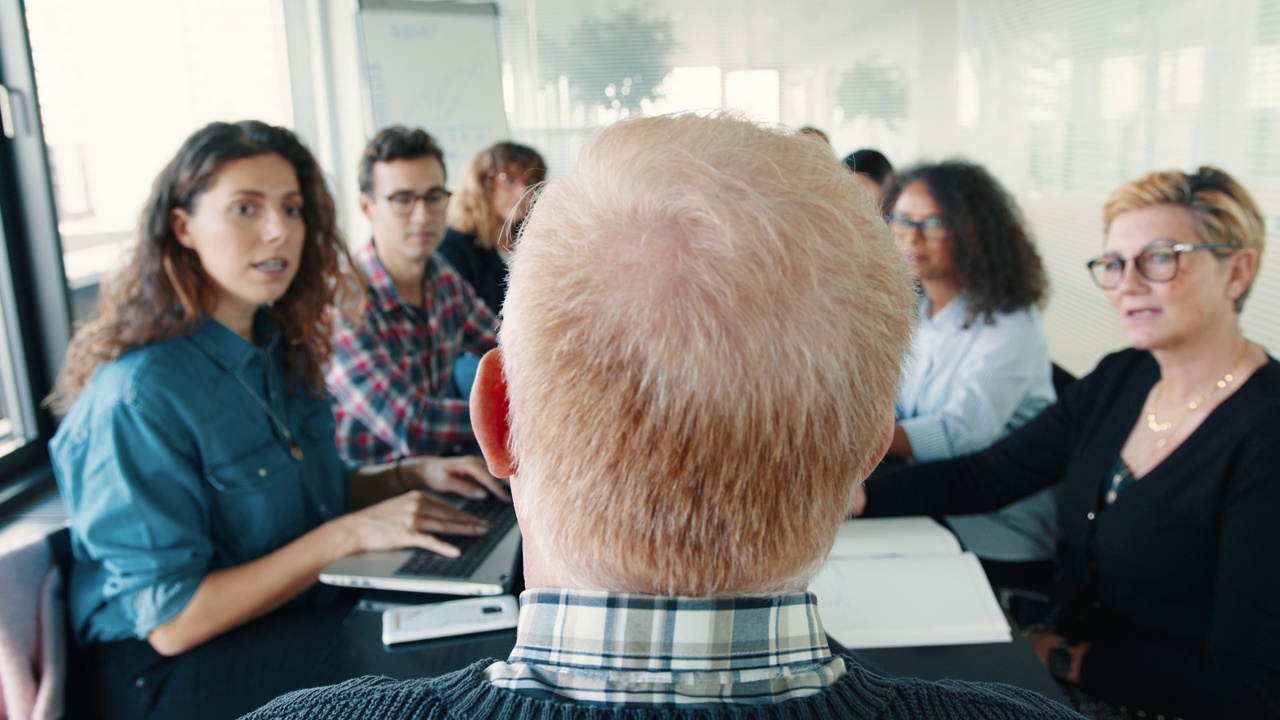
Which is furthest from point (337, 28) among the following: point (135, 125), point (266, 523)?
point (266, 523)

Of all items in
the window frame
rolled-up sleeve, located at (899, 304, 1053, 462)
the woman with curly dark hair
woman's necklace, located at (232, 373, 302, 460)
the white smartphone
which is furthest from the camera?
the window frame

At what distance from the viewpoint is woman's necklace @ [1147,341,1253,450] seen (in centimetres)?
Result: 147

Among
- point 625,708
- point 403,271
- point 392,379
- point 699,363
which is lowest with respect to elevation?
point 392,379

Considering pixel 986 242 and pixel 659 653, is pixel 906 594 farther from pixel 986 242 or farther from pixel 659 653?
pixel 986 242

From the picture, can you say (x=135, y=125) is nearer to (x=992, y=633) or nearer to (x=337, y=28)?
(x=337, y=28)

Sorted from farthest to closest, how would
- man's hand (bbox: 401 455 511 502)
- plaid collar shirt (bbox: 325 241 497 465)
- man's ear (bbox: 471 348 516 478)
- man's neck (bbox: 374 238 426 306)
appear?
1. man's neck (bbox: 374 238 426 306)
2. plaid collar shirt (bbox: 325 241 497 465)
3. man's hand (bbox: 401 455 511 502)
4. man's ear (bbox: 471 348 516 478)

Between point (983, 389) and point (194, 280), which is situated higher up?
point (194, 280)

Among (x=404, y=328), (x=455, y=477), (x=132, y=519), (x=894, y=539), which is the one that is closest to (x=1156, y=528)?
(x=894, y=539)

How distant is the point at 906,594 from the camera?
1.23 m

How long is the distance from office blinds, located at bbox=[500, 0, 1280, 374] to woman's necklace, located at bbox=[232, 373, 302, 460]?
0.95 metres

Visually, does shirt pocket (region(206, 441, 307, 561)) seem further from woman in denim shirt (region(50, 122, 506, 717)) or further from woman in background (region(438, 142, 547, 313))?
woman in background (region(438, 142, 547, 313))

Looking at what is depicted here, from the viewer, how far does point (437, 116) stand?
4832mm

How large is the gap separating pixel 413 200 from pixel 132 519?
5.27ft

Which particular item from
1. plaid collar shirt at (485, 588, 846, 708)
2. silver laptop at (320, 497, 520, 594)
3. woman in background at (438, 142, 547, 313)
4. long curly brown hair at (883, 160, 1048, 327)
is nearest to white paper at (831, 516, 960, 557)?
silver laptop at (320, 497, 520, 594)
